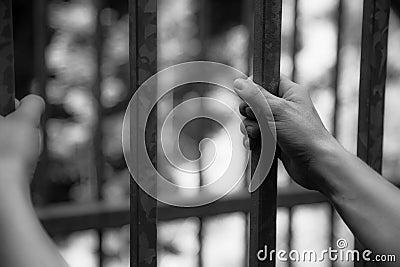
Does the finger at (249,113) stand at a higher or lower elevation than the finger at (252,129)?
higher

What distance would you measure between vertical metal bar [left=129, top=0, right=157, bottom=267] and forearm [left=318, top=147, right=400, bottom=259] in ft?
1.01

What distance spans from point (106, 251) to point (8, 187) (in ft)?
5.60

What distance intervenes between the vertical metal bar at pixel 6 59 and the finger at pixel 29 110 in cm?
1

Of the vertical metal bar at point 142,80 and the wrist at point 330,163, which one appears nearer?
the vertical metal bar at point 142,80

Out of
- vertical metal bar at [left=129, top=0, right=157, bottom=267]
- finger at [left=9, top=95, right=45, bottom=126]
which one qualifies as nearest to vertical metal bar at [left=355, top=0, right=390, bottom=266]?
vertical metal bar at [left=129, top=0, right=157, bottom=267]

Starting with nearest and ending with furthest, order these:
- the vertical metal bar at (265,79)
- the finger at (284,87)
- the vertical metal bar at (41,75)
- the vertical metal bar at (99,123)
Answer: the vertical metal bar at (265,79)
the finger at (284,87)
the vertical metal bar at (41,75)
the vertical metal bar at (99,123)

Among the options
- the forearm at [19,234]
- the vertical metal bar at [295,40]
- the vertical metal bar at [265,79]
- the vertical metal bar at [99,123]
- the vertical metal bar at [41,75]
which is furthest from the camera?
the vertical metal bar at [295,40]

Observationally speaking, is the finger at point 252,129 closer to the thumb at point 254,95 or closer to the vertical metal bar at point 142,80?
the thumb at point 254,95

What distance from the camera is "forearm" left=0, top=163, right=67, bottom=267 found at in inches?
31.5

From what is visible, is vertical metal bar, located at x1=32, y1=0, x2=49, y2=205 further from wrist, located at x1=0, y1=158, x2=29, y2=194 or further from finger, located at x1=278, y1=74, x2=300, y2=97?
wrist, located at x1=0, y1=158, x2=29, y2=194

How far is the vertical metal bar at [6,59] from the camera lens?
2.69 ft

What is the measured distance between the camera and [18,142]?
0.85 metres

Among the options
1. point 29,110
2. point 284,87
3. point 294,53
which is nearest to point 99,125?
A: point 294,53

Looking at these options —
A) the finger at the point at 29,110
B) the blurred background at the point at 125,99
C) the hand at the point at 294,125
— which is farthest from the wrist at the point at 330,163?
the blurred background at the point at 125,99
